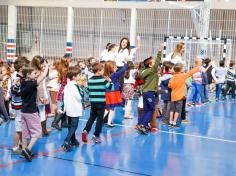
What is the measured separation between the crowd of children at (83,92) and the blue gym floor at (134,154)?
0.21 meters

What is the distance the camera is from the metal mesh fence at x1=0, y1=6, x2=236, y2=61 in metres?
17.0

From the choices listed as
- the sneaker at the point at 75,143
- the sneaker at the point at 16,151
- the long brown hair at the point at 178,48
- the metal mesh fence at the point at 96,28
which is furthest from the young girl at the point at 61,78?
the metal mesh fence at the point at 96,28

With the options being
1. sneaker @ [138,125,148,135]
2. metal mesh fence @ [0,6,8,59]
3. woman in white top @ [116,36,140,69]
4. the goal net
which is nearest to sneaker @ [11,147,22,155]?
sneaker @ [138,125,148,135]

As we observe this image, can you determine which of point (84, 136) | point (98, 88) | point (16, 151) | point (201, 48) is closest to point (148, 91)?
point (98, 88)

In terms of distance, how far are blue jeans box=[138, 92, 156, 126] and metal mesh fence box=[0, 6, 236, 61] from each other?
9.57 meters

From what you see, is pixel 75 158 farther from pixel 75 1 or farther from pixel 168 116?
pixel 75 1

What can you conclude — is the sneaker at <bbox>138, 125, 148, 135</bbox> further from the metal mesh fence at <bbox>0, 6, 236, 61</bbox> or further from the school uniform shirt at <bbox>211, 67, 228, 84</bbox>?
the metal mesh fence at <bbox>0, 6, 236, 61</bbox>

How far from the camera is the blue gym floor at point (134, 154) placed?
5090mm

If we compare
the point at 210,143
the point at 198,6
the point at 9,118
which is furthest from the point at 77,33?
the point at 210,143

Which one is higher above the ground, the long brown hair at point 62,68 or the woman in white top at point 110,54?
the woman in white top at point 110,54

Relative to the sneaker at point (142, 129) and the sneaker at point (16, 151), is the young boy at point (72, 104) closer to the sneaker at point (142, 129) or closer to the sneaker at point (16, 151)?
the sneaker at point (16, 151)

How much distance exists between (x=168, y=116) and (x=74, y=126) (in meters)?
3.07

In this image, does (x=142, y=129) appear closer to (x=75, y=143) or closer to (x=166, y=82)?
(x=166, y=82)

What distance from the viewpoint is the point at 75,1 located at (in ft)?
62.5
